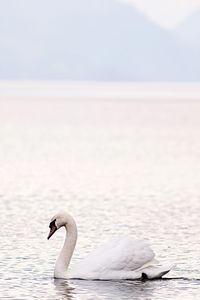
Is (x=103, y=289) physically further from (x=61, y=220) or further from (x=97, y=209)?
(x=97, y=209)

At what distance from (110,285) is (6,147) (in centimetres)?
4435

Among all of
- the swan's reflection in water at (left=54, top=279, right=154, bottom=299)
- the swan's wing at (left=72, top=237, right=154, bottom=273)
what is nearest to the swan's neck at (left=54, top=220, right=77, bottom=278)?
the swan's reflection in water at (left=54, top=279, right=154, bottom=299)

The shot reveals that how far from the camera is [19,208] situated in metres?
30.9

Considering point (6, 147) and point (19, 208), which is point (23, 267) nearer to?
point (19, 208)

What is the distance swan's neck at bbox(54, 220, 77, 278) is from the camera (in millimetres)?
20453

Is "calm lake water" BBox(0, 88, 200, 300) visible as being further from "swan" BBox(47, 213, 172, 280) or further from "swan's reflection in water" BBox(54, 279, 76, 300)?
"swan" BBox(47, 213, 172, 280)

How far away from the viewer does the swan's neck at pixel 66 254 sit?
2045 cm

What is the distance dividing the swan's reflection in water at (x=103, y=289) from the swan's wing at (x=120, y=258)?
0.73 feet

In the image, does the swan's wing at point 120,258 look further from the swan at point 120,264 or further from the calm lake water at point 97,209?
the calm lake water at point 97,209

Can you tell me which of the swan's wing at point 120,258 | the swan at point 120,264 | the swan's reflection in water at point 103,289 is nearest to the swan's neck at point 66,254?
the swan at point 120,264

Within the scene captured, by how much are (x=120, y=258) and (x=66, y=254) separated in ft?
3.59

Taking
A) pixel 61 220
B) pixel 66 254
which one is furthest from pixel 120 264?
pixel 61 220

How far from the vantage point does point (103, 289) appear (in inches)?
766

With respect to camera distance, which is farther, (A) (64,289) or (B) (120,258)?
(B) (120,258)
